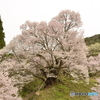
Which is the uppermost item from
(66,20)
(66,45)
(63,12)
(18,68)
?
(63,12)

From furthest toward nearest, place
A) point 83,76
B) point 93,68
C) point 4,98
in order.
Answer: point 93,68 < point 83,76 < point 4,98

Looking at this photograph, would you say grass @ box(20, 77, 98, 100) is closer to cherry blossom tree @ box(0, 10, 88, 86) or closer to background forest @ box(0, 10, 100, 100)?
background forest @ box(0, 10, 100, 100)

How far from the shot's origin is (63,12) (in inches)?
620

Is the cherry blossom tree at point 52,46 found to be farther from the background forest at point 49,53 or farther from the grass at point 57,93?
the grass at point 57,93

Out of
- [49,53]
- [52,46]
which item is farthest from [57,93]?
[52,46]

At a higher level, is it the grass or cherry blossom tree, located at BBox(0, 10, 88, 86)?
cherry blossom tree, located at BBox(0, 10, 88, 86)

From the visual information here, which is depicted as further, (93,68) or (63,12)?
(93,68)

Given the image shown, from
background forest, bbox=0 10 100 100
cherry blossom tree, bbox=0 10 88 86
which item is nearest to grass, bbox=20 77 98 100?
background forest, bbox=0 10 100 100

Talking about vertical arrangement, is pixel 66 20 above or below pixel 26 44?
above

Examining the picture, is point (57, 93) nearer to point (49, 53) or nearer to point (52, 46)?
point (49, 53)

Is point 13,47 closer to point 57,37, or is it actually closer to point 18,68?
point 18,68

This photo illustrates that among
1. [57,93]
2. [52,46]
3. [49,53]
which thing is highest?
[52,46]

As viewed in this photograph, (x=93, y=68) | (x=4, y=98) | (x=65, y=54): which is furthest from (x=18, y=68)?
(x=93, y=68)

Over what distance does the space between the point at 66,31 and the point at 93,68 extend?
20.0 m
